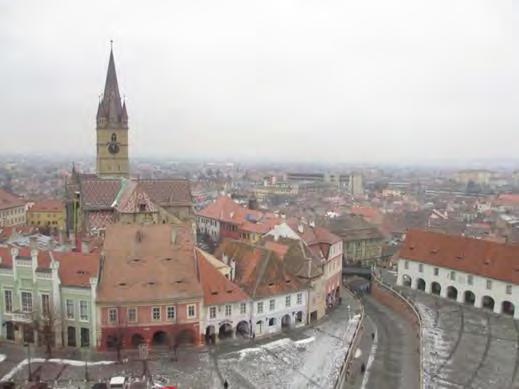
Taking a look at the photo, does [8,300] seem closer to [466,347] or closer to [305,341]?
[305,341]

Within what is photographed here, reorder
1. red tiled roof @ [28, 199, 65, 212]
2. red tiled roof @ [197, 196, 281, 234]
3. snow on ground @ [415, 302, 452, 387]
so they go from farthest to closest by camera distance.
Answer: red tiled roof @ [28, 199, 65, 212], red tiled roof @ [197, 196, 281, 234], snow on ground @ [415, 302, 452, 387]

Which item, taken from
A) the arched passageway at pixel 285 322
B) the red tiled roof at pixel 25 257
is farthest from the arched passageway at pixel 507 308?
the red tiled roof at pixel 25 257

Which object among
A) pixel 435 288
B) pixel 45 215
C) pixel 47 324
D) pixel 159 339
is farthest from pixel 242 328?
pixel 45 215

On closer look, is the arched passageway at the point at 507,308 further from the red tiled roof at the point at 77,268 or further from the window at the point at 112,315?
the red tiled roof at the point at 77,268

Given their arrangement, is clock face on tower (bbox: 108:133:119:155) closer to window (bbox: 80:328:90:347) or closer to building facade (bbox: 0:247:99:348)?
building facade (bbox: 0:247:99:348)

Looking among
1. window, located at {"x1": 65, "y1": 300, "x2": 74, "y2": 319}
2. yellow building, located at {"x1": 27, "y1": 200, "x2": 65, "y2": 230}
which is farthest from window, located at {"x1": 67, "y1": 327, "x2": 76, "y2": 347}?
yellow building, located at {"x1": 27, "y1": 200, "x2": 65, "y2": 230}

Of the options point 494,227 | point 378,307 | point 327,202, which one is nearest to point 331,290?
point 378,307
